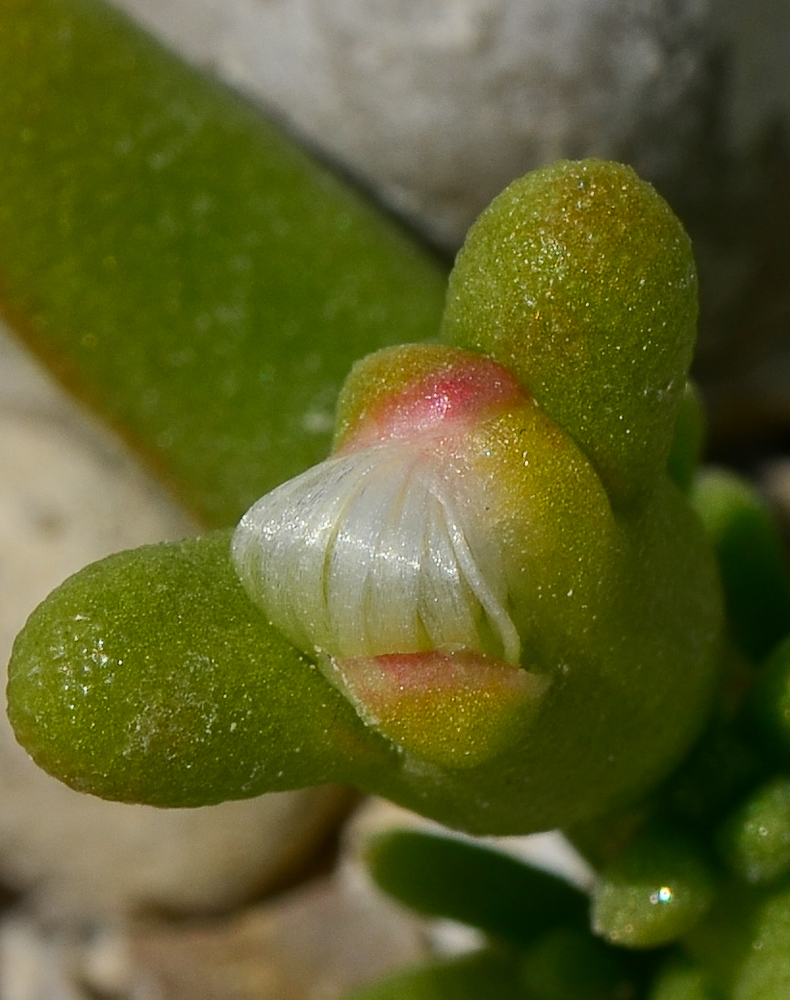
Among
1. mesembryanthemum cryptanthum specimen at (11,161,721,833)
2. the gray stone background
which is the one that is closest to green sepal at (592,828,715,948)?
mesembryanthemum cryptanthum specimen at (11,161,721,833)

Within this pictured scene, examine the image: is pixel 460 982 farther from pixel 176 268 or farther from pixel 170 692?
pixel 176 268

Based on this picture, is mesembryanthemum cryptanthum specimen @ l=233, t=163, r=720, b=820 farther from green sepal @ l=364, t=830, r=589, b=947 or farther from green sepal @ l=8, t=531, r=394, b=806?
green sepal @ l=364, t=830, r=589, b=947

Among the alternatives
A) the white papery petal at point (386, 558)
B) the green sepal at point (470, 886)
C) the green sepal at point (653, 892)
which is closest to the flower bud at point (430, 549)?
the white papery petal at point (386, 558)

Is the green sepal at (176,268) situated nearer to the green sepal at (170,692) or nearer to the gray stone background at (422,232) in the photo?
the gray stone background at (422,232)

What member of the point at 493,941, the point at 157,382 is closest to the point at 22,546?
the point at 157,382

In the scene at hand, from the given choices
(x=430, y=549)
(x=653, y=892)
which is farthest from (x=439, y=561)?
(x=653, y=892)

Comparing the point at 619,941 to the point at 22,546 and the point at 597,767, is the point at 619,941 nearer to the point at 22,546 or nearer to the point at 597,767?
the point at 597,767
